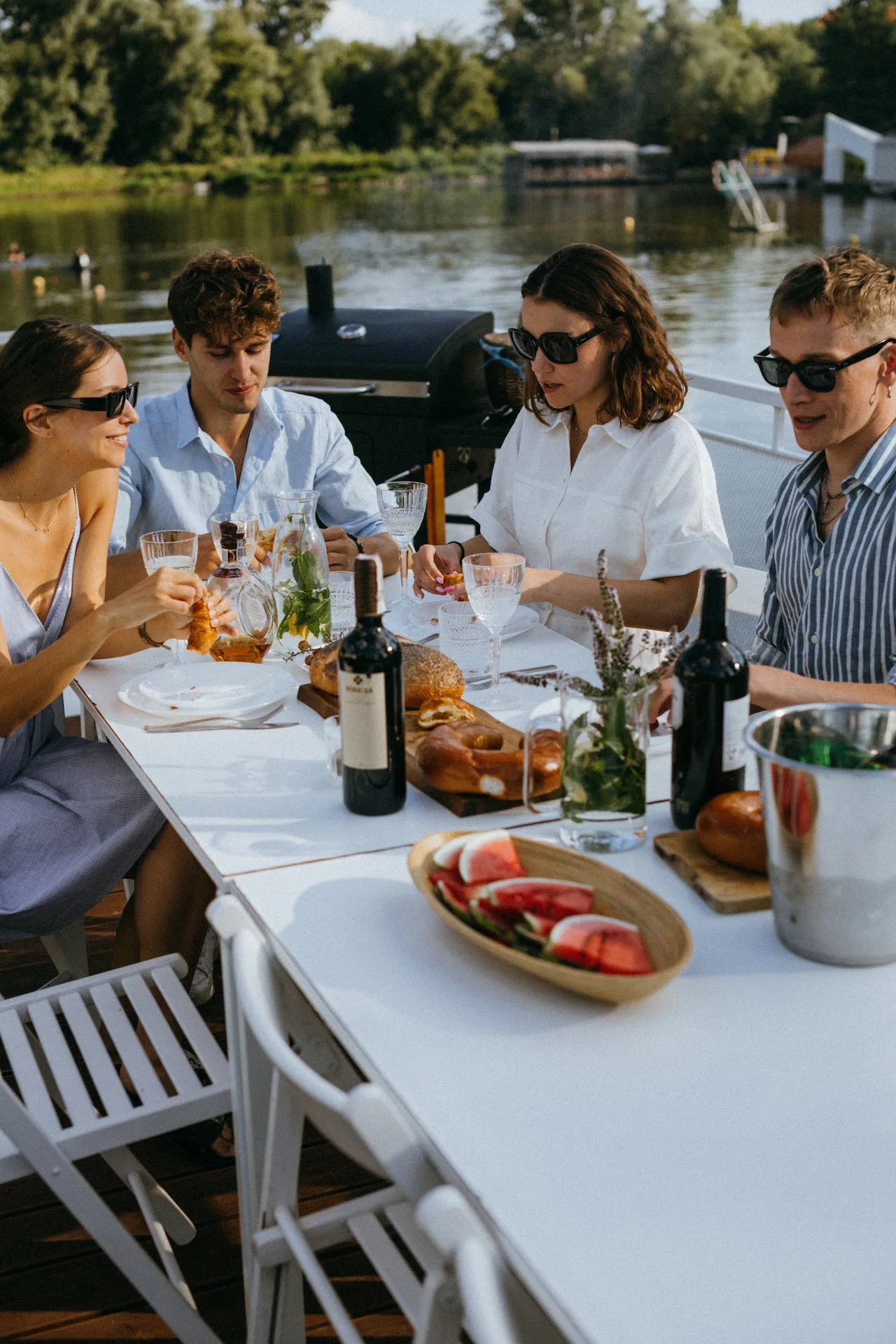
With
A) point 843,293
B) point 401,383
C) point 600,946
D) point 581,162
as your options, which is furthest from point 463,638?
point 581,162

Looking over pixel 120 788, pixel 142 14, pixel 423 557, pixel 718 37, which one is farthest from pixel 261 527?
pixel 718 37

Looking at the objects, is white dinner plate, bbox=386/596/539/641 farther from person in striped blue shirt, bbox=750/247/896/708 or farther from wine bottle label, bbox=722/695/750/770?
wine bottle label, bbox=722/695/750/770

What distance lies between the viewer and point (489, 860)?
1.43m

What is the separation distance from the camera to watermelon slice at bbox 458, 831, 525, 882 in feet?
4.59

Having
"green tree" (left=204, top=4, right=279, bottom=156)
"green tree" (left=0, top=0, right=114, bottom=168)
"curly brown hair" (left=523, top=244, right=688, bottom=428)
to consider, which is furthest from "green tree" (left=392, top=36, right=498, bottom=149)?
"curly brown hair" (left=523, top=244, right=688, bottom=428)

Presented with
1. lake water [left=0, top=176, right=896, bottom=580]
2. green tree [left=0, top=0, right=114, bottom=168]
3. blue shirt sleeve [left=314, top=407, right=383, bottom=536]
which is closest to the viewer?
blue shirt sleeve [left=314, top=407, right=383, bottom=536]

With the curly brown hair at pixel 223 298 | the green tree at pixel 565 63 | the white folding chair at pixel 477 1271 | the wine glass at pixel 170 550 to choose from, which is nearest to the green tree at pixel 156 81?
the green tree at pixel 565 63

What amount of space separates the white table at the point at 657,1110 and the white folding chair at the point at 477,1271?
1.3 inches

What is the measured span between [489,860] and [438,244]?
35.7 m

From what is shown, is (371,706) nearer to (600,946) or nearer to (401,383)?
(600,946)

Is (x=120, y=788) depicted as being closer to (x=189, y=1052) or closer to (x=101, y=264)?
(x=189, y=1052)

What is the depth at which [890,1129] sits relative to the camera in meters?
1.06

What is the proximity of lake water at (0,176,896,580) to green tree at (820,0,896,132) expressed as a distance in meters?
3.25

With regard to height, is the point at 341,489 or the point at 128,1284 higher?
the point at 341,489
